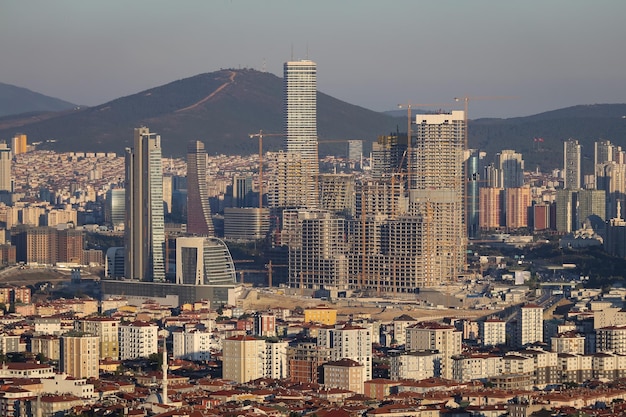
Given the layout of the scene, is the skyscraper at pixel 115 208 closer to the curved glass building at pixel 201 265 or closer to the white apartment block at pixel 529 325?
the curved glass building at pixel 201 265

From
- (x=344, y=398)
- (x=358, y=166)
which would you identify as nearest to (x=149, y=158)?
(x=344, y=398)

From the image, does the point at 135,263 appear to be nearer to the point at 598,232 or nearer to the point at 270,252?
the point at 270,252

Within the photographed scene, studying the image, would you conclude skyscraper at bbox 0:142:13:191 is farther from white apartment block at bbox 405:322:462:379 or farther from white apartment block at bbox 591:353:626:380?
white apartment block at bbox 591:353:626:380

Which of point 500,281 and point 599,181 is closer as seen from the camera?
point 500,281

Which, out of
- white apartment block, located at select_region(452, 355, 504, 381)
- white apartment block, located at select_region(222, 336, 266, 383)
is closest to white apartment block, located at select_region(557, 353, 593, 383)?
white apartment block, located at select_region(452, 355, 504, 381)

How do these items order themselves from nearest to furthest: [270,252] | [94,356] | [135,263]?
[94,356]
[135,263]
[270,252]

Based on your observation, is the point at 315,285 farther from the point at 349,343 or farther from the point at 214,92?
the point at 214,92

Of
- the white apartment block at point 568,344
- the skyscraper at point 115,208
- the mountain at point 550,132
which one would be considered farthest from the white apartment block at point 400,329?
the mountain at point 550,132
